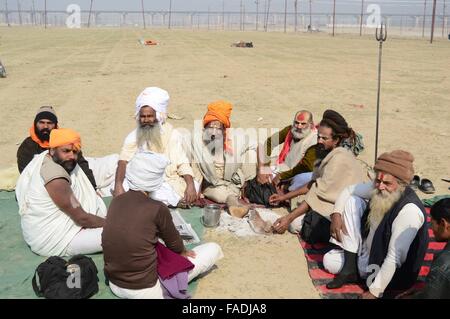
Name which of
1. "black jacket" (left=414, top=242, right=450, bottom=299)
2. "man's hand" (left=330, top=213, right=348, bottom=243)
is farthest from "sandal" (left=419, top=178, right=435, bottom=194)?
"black jacket" (left=414, top=242, right=450, bottom=299)

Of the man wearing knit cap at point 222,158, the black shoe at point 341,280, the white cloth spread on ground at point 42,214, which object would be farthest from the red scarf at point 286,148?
the white cloth spread on ground at point 42,214

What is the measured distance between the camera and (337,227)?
414 cm

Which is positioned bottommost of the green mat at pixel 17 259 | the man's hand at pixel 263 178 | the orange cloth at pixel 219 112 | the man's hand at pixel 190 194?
the green mat at pixel 17 259

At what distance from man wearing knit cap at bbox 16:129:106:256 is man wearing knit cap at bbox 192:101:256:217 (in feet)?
5.52

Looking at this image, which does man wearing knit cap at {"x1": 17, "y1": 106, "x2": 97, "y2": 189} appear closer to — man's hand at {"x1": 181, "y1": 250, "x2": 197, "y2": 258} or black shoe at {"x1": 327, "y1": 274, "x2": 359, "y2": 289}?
man's hand at {"x1": 181, "y1": 250, "x2": 197, "y2": 258}

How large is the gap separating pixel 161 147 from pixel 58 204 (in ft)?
5.83

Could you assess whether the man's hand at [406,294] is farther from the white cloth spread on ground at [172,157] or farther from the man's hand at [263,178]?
the white cloth spread on ground at [172,157]

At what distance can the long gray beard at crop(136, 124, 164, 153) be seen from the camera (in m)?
5.45

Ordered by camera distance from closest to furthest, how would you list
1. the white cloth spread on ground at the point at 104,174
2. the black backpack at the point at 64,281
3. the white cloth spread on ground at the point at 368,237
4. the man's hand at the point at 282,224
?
the white cloth spread on ground at the point at 368,237 < the black backpack at the point at 64,281 < the man's hand at the point at 282,224 < the white cloth spread on ground at the point at 104,174

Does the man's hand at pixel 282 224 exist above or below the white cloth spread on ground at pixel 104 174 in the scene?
below

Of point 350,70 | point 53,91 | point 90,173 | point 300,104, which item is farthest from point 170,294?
point 350,70

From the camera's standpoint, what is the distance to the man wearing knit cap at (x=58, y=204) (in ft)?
13.0

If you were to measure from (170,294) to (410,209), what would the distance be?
1.92 metres

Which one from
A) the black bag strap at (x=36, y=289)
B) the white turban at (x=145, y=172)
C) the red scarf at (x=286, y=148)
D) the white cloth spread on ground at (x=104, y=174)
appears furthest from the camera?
the red scarf at (x=286, y=148)
